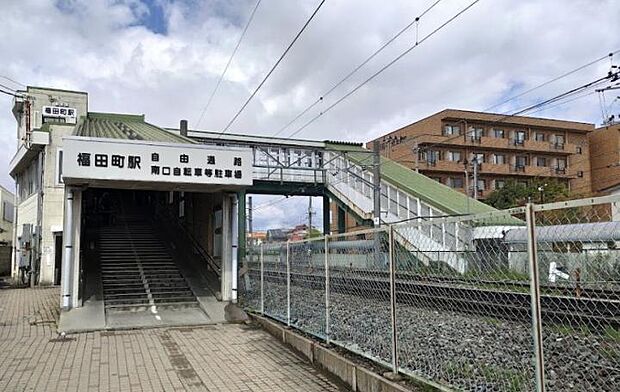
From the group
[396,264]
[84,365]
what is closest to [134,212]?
[84,365]

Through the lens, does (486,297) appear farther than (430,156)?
No

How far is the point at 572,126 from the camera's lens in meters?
52.2

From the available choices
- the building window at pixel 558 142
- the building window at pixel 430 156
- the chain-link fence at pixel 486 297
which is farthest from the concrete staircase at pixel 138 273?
the building window at pixel 558 142

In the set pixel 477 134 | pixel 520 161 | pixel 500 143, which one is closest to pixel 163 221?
pixel 477 134

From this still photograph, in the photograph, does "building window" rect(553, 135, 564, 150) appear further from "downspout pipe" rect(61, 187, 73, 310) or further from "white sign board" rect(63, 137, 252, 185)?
"downspout pipe" rect(61, 187, 73, 310)

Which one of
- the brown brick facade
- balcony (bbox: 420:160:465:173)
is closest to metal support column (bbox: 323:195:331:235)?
balcony (bbox: 420:160:465:173)

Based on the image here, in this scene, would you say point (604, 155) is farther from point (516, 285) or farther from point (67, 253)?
point (516, 285)

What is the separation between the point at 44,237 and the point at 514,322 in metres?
19.0

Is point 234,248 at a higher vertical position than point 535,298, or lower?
higher

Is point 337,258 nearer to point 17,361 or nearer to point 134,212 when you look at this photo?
point 17,361

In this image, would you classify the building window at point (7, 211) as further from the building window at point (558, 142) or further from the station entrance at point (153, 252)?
the building window at point (558, 142)

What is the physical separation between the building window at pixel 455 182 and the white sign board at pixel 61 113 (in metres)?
33.8

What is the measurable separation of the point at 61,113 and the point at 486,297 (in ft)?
73.7

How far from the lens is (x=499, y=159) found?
50.1 meters
